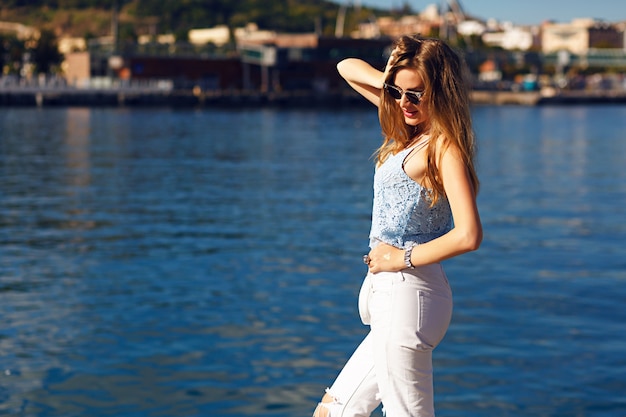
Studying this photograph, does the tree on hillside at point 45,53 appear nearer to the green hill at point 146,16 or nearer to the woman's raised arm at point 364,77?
the green hill at point 146,16

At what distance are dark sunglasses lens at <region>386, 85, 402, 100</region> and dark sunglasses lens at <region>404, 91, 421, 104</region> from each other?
0.13 ft

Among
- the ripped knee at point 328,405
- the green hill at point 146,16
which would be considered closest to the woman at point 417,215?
the ripped knee at point 328,405

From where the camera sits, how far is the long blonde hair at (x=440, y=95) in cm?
330

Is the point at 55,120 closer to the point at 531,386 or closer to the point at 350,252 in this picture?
the point at 350,252

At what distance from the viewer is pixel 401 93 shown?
3.46 metres

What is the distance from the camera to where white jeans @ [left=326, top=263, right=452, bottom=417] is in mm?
3359

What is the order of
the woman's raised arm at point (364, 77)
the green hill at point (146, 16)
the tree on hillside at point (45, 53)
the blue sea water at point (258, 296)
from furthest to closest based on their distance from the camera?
the green hill at point (146, 16) → the tree on hillside at point (45, 53) → the blue sea water at point (258, 296) → the woman's raised arm at point (364, 77)

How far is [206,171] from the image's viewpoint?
2962cm

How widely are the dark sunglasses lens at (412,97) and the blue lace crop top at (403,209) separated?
167 millimetres

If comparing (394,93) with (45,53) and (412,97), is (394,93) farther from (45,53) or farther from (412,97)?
(45,53)

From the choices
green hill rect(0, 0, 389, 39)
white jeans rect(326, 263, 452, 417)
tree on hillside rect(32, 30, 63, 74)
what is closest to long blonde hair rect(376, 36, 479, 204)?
white jeans rect(326, 263, 452, 417)

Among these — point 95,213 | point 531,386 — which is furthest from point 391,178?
point 95,213

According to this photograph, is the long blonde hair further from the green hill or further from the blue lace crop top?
the green hill

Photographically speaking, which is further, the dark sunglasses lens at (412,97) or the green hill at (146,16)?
the green hill at (146,16)
